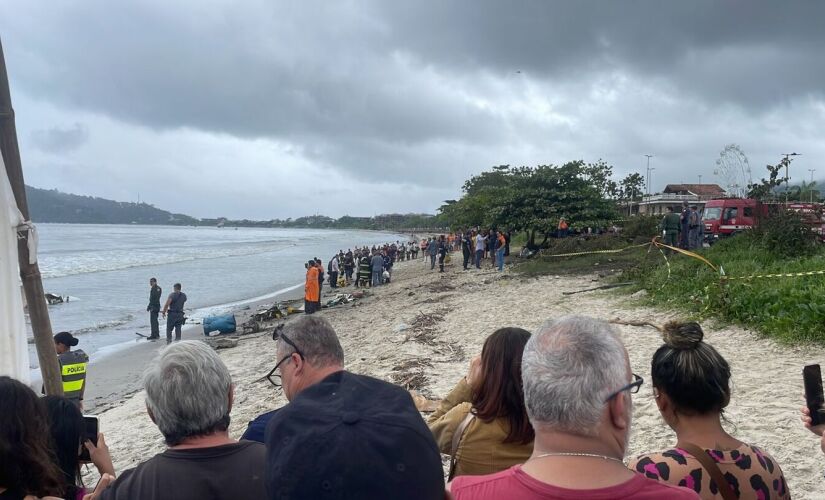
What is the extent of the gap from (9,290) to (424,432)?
9.68ft

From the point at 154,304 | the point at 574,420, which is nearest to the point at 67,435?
the point at 574,420

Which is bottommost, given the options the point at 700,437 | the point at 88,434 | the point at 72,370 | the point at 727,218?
the point at 72,370

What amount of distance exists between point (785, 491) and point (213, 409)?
2123 mm

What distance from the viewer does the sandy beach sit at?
16.7ft

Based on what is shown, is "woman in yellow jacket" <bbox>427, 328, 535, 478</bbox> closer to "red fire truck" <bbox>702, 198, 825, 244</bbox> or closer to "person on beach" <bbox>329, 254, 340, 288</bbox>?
"red fire truck" <bbox>702, 198, 825, 244</bbox>

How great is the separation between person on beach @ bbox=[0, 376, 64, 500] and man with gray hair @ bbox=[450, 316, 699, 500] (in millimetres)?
1458

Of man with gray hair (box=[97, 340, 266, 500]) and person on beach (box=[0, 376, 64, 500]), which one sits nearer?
man with gray hair (box=[97, 340, 266, 500])

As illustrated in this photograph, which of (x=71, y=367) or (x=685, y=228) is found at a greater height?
(x=685, y=228)

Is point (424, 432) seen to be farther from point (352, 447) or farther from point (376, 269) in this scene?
point (376, 269)

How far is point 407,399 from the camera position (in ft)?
5.28

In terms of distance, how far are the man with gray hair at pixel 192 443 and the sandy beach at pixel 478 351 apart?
4048mm

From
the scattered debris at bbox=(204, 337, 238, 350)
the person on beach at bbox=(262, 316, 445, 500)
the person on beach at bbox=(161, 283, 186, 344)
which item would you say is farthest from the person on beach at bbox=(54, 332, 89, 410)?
the person on beach at bbox=(161, 283, 186, 344)

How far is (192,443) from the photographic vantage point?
194 cm

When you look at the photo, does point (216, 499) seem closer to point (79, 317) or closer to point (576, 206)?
point (79, 317)
